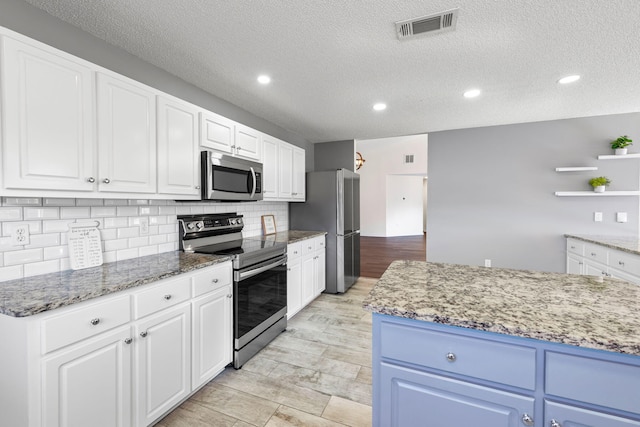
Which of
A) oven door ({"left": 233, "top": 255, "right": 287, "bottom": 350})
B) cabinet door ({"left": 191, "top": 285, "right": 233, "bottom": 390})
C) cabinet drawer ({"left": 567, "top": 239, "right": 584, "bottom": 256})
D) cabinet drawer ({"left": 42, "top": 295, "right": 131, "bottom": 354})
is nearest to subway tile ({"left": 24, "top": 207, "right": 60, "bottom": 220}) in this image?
cabinet drawer ({"left": 42, "top": 295, "right": 131, "bottom": 354})

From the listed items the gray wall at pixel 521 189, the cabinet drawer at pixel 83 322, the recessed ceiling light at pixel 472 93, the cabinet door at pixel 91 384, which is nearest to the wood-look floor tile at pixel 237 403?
the cabinet door at pixel 91 384

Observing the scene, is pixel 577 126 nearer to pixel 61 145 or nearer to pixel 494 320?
pixel 494 320

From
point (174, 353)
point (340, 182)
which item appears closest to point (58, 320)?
point (174, 353)

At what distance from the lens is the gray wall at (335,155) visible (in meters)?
4.97

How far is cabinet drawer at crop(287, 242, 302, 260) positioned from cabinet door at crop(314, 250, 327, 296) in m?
0.50

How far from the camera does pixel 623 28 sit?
6.00 feet

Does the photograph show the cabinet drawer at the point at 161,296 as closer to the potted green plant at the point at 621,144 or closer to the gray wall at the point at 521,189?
the gray wall at the point at 521,189

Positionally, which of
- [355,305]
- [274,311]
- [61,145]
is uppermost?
[61,145]

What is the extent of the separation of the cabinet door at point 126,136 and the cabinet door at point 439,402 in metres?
1.80

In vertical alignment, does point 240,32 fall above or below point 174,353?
above

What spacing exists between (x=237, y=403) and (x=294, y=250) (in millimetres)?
1611

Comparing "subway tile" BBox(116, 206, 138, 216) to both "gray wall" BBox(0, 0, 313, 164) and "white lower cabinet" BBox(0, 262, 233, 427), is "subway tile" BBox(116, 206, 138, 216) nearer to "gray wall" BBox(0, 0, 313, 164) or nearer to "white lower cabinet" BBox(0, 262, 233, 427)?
"white lower cabinet" BBox(0, 262, 233, 427)

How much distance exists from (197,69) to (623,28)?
300 centimetres

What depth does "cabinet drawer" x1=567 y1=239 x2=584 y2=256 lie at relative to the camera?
3.50 metres
